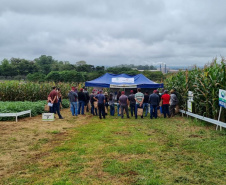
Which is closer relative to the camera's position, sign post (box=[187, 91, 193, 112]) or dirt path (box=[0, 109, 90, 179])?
dirt path (box=[0, 109, 90, 179])

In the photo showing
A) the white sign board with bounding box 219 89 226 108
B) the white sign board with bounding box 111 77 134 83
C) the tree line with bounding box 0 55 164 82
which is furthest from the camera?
the tree line with bounding box 0 55 164 82

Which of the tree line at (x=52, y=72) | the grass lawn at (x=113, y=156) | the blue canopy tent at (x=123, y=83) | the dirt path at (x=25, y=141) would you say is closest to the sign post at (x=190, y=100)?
the grass lawn at (x=113, y=156)

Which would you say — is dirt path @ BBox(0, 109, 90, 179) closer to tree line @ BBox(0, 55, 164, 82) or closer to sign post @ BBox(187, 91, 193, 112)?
sign post @ BBox(187, 91, 193, 112)

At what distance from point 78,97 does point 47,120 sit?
3.27 meters

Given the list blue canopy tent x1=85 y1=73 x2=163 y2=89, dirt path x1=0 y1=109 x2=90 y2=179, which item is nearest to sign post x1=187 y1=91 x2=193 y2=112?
blue canopy tent x1=85 y1=73 x2=163 y2=89

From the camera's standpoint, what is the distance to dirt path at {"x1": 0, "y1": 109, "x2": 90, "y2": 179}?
6.28 meters

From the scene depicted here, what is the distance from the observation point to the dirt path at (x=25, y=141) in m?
6.28

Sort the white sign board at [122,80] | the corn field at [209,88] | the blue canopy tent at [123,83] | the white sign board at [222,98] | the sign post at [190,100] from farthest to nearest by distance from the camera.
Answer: the white sign board at [122,80] < the blue canopy tent at [123,83] < the sign post at [190,100] < the corn field at [209,88] < the white sign board at [222,98]

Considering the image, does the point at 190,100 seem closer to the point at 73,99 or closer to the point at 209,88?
the point at 209,88

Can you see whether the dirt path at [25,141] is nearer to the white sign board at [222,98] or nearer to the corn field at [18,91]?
the white sign board at [222,98]

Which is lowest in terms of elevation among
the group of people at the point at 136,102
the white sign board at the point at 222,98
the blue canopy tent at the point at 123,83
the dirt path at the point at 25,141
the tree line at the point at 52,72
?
the dirt path at the point at 25,141

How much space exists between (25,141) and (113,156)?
3750 millimetres

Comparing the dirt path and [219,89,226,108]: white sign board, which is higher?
[219,89,226,108]: white sign board

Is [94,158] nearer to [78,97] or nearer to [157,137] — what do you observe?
[157,137]
